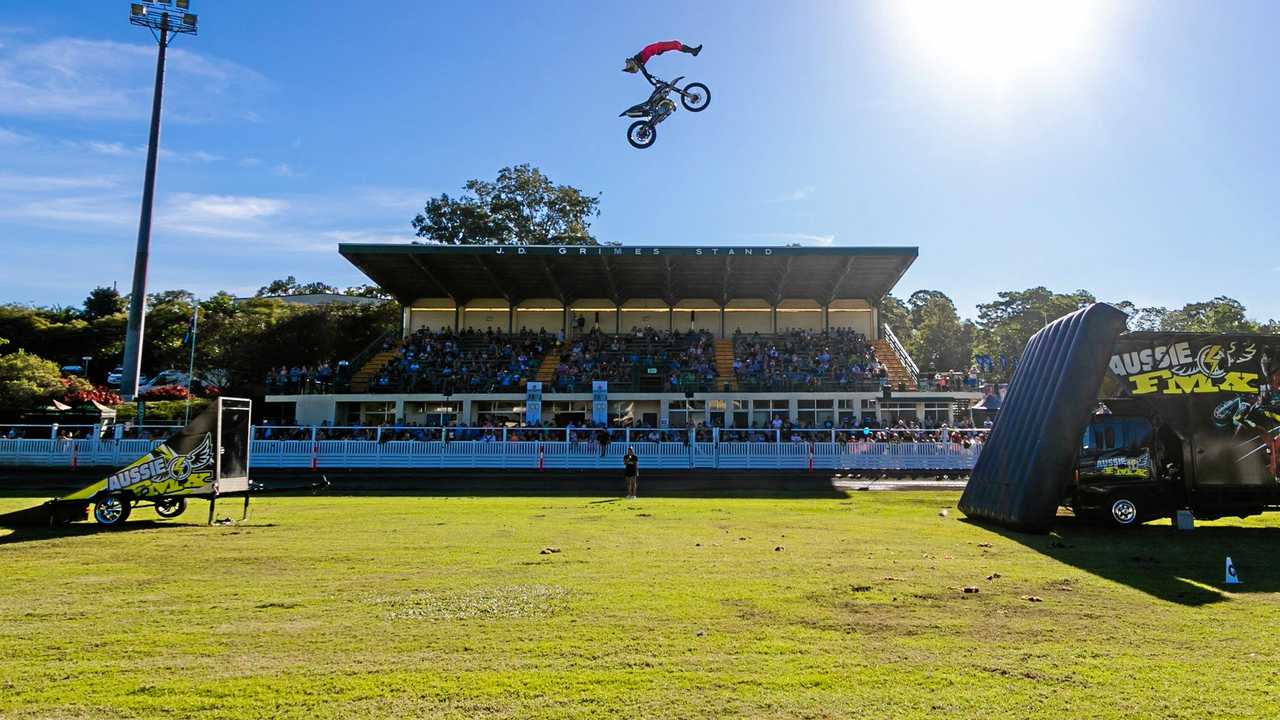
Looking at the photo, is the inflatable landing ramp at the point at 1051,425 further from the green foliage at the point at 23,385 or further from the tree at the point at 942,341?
the tree at the point at 942,341

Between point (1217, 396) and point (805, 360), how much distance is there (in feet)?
88.3

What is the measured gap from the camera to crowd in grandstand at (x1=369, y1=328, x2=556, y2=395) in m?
39.1

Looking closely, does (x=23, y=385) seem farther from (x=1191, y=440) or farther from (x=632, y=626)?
(x=1191, y=440)

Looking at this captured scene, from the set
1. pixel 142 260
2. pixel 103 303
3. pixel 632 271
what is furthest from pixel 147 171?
pixel 103 303

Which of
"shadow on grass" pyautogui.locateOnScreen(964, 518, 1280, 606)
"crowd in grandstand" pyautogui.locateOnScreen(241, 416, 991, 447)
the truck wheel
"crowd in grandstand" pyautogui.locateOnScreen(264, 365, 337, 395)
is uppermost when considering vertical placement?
"crowd in grandstand" pyautogui.locateOnScreen(264, 365, 337, 395)

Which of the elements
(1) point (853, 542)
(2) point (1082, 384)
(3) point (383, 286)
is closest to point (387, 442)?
(3) point (383, 286)

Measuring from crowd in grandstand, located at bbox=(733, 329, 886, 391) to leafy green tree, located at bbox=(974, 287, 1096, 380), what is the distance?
53.8 ft

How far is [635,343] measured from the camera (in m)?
44.1

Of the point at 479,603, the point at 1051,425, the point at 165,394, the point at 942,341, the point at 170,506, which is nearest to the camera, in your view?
the point at 479,603

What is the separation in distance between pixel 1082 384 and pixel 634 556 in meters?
9.32

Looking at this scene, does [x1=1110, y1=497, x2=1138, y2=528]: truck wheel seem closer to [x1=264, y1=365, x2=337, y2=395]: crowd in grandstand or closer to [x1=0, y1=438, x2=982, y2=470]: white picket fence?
[x1=0, y1=438, x2=982, y2=470]: white picket fence

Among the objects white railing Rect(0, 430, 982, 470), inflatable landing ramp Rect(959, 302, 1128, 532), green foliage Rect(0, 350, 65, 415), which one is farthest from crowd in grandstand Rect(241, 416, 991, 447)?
green foliage Rect(0, 350, 65, 415)

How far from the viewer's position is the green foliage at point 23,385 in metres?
40.9

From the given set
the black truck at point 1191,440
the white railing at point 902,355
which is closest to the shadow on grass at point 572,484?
the black truck at point 1191,440
